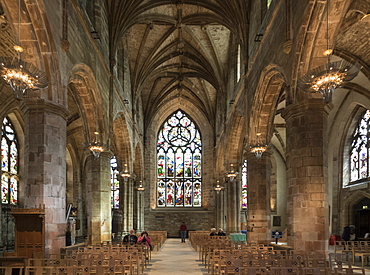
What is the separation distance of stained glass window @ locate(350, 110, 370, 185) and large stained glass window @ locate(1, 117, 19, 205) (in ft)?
65.1

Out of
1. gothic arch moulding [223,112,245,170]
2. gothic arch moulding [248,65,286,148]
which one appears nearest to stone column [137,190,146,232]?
gothic arch moulding [223,112,245,170]

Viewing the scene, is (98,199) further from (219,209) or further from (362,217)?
(219,209)

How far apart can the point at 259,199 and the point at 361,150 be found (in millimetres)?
8987

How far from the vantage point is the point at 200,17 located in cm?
2355

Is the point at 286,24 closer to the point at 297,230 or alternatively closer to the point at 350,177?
the point at 297,230

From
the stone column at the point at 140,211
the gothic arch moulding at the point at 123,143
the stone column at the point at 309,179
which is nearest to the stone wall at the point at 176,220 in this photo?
the stone column at the point at 140,211

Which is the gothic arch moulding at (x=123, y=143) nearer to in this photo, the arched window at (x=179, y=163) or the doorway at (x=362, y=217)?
the arched window at (x=179, y=163)

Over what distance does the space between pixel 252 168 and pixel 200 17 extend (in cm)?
991

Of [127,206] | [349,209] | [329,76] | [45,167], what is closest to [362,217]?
[349,209]

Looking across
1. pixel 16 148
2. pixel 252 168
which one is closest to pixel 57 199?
pixel 252 168

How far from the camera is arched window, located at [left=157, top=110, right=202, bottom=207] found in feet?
121

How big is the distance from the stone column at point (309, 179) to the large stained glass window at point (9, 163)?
56.0 ft

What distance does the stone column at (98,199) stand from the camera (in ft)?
58.4

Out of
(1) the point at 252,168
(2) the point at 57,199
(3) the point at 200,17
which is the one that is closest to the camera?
(2) the point at 57,199
